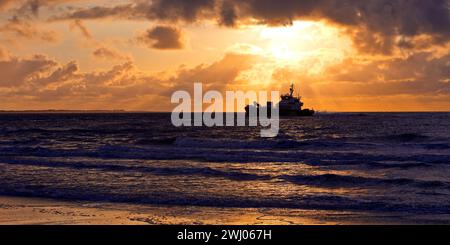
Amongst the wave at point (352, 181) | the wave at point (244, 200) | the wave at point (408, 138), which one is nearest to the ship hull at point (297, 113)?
the wave at point (408, 138)

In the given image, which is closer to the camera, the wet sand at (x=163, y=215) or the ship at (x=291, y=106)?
the wet sand at (x=163, y=215)

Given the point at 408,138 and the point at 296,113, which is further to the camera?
the point at 296,113

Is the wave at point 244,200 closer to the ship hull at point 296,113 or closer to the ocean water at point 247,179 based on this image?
the ocean water at point 247,179

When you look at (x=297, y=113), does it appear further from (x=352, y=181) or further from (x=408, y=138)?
(x=352, y=181)

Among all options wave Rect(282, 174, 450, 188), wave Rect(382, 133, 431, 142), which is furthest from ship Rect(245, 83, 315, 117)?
wave Rect(282, 174, 450, 188)

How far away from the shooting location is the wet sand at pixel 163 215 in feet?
46.4

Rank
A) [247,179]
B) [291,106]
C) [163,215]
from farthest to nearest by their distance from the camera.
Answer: [291,106], [247,179], [163,215]

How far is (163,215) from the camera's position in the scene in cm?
1514

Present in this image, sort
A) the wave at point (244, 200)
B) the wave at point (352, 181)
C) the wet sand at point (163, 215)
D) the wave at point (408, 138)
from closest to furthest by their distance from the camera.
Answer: the wet sand at point (163, 215), the wave at point (244, 200), the wave at point (352, 181), the wave at point (408, 138)

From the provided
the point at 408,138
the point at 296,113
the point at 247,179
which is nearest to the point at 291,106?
the point at 296,113

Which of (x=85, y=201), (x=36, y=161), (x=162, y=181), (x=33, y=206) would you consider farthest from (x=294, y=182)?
(x=36, y=161)

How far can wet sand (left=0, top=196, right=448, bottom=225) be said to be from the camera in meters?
14.1

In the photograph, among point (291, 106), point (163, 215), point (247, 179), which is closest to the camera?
point (163, 215)

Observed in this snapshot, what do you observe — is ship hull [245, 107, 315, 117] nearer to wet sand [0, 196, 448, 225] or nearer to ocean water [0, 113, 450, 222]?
→ ocean water [0, 113, 450, 222]
